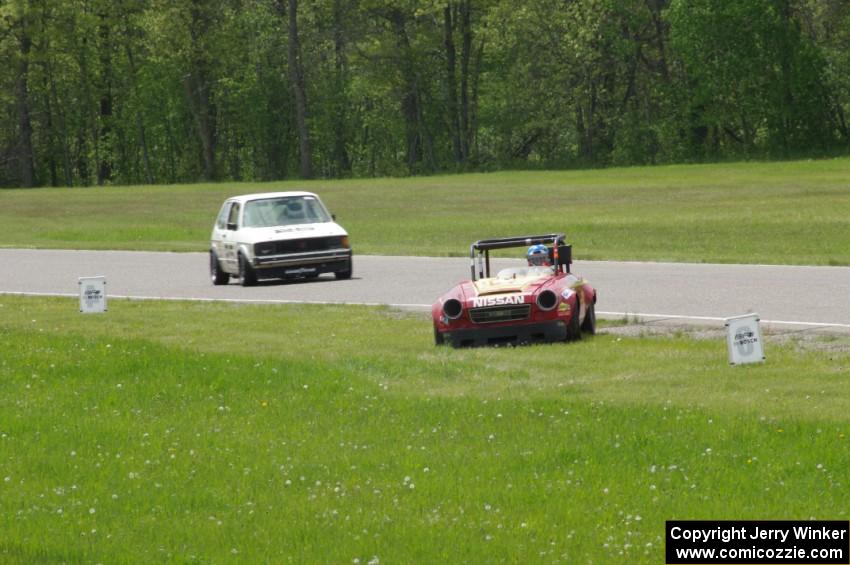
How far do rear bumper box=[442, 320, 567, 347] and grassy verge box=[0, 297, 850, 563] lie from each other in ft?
0.85

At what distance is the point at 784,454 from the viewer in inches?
347

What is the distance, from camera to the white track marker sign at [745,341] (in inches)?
478

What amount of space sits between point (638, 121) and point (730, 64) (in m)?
7.08

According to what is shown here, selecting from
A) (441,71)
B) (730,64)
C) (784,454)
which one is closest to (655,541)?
(784,454)

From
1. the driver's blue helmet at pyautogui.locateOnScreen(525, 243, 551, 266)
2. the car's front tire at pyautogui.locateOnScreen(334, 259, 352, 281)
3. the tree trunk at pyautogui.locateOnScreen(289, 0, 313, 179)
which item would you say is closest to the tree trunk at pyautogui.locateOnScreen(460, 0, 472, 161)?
the tree trunk at pyautogui.locateOnScreen(289, 0, 313, 179)

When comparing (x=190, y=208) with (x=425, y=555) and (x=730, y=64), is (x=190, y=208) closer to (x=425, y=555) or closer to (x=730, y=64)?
(x=730, y=64)

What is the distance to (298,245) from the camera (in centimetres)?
2498

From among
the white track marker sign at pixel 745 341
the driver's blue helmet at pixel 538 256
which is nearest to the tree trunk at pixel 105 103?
the driver's blue helmet at pixel 538 256

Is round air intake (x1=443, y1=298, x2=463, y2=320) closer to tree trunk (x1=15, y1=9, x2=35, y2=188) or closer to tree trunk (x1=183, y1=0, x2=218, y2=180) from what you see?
tree trunk (x1=183, y1=0, x2=218, y2=180)

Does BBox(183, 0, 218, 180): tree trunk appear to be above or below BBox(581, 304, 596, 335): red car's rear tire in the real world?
above

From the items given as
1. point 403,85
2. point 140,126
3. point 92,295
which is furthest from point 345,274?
point 140,126

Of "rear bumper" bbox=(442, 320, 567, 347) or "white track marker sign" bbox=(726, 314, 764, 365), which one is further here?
"rear bumper" bbox=(442, 320, 567, 347)

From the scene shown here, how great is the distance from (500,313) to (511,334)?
0.74 ft

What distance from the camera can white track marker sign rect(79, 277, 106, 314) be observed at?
754 inches
